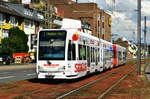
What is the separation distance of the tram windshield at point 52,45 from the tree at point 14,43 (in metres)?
41.8

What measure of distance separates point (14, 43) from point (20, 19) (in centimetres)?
1189

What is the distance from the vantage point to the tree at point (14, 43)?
200 feet

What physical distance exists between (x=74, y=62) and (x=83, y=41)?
255 centimetres

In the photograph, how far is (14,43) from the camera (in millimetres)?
62125

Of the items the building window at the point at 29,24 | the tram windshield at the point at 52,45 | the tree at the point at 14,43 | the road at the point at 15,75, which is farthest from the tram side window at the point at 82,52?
the building window at the point at 29,24

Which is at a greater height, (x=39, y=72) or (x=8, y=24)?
(x=8, y=24)

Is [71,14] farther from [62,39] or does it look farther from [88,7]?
[62,39]

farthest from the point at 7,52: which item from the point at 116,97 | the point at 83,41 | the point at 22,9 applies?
the point at 116,97

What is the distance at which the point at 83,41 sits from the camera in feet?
72.2

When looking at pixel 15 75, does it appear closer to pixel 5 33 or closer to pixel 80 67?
pixel 80 67

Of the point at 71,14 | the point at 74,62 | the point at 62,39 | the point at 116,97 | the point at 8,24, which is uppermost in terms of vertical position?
the point at 71,14

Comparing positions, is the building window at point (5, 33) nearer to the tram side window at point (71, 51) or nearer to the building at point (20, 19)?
the building at point (20, 19)

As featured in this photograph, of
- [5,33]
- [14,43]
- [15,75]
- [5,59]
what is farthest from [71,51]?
[5,33]

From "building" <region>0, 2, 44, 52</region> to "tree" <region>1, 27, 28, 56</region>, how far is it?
2207mm
